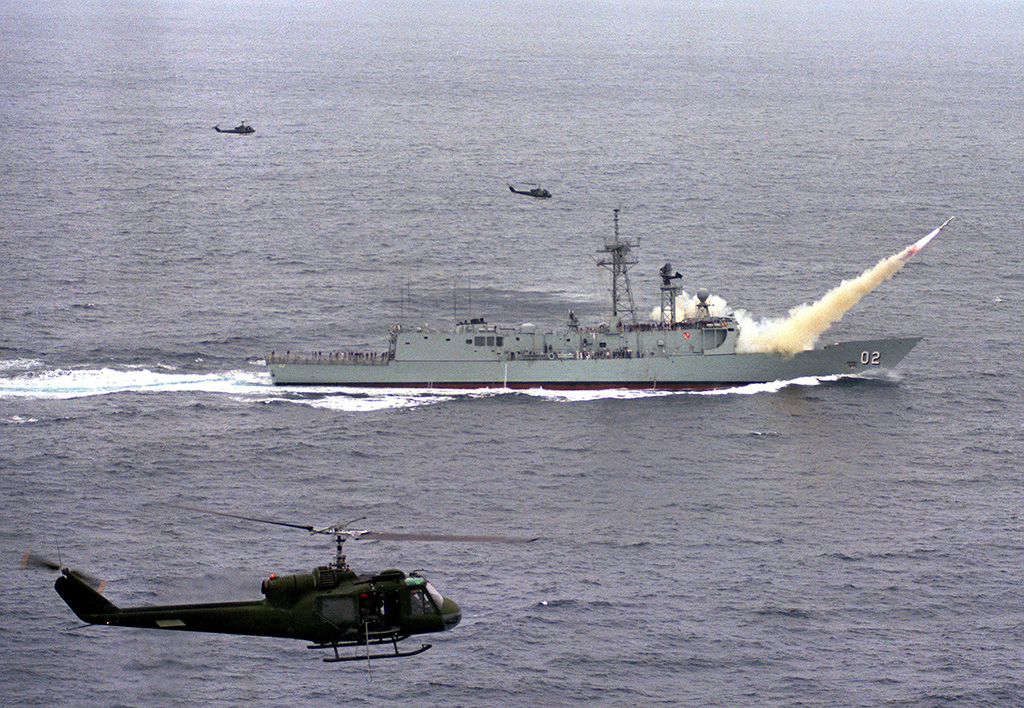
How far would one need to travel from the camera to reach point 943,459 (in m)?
100

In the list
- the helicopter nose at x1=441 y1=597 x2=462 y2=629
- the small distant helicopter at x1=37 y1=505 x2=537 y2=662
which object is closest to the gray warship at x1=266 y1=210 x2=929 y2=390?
the small distant helicopter at x1=37 y1=505 x2=537 y2=662

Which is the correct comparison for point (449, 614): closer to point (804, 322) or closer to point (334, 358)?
point (334, 358)

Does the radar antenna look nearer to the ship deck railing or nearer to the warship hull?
the warship hull

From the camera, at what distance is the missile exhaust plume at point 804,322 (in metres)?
118

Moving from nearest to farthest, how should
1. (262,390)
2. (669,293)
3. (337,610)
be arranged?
(337,610)
(262,390)
(669,293)

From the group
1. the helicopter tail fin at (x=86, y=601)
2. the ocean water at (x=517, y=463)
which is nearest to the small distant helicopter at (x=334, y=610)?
the helicopter tail fin at (x=86, y=601)

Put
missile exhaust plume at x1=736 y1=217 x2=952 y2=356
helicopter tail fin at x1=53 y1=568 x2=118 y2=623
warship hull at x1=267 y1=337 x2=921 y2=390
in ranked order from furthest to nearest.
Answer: missile exhaust plume at x1=736 y1=217 x2=952 y2=356 → warship hull at x1=267 y1=337 x2=921 y2=390 → helicopter tail fin at x1=53 y1=568 x2=118 y2=623

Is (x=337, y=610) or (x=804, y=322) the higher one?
(x=804, y=322)

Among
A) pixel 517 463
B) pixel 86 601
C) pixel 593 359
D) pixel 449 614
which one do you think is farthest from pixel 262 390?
pixel 449 614

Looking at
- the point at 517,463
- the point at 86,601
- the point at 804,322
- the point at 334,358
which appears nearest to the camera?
the point at 86,601

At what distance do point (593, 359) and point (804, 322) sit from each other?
56.1 ft

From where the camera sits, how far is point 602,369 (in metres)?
117

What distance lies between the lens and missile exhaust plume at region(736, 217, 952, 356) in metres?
118

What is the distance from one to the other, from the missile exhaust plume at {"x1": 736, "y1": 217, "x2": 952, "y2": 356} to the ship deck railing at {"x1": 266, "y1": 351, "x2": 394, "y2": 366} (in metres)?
27.5
